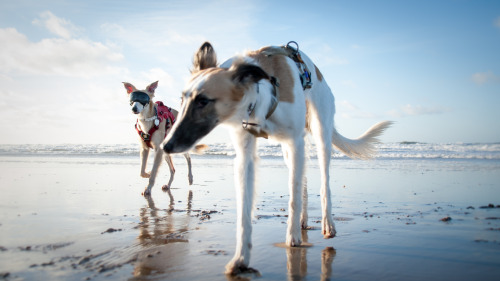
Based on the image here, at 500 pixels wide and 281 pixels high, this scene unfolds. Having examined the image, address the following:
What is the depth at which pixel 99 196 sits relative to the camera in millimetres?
6406

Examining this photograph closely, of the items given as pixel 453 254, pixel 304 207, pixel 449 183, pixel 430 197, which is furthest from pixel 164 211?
pixel 449 183

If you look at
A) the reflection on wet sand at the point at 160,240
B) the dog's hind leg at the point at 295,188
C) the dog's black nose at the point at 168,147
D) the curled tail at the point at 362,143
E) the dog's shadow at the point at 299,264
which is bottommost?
the reflection on wet sand at the point at 160,240

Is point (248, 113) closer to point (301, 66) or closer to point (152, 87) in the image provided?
point (301, 66)

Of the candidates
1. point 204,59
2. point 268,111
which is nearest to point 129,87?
point 204,59

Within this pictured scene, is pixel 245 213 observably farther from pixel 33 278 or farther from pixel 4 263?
pixel 4 263

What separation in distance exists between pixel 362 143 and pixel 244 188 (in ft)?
10.2

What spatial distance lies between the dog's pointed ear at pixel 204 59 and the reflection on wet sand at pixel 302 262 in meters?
1.71

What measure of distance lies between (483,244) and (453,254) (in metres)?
0.55

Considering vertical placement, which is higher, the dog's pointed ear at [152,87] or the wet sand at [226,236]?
the dog's pointed ear at [152,87]

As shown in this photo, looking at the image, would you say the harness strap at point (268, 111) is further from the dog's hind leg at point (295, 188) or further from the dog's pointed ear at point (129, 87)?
the dog's pointed ear at point (129, 87)

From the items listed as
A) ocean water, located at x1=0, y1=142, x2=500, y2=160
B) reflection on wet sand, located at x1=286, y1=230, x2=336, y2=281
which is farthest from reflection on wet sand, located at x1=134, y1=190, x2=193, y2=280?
ocean water, located at x1=0, y1=142, x2=500, y2=160

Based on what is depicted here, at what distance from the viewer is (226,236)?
3650 mm

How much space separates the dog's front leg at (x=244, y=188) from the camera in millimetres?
2576

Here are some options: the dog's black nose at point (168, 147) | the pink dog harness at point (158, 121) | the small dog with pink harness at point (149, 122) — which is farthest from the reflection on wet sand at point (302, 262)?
the pink dog harness at point (158, 121)
